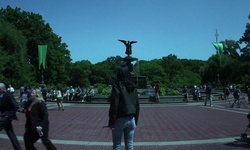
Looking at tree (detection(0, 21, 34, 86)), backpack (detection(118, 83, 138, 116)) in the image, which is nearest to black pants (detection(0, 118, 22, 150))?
backpack (detection(118, 83, 138, 116))

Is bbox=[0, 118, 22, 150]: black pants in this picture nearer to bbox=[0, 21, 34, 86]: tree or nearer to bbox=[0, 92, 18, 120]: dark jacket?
bbox=[0, 92, 18, 120]: dark jacket

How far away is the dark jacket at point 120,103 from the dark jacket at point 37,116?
78.6 inches

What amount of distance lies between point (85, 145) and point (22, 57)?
117 ft

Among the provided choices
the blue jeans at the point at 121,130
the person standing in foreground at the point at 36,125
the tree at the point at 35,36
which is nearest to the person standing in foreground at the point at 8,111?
the person standing in foreground at the point at 36,125

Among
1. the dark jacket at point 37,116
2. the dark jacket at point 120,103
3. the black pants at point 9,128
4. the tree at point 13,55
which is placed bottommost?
the black pants at point 9,128

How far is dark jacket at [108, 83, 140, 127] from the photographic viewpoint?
425 centimetres

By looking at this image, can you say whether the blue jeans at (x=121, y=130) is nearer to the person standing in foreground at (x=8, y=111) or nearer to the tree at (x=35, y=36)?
the person standing in foreground at (x=8, y=111)

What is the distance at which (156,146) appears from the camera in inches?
298

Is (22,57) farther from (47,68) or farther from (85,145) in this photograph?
(85,145)

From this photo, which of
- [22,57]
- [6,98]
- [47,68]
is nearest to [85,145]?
[6,98]

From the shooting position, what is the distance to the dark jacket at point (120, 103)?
13.9 feet

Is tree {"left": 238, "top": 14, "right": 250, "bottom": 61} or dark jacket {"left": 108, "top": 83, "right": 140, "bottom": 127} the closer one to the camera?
dark jacket {"left": 108, "top": 83, "right": 140, "bottom": 127}

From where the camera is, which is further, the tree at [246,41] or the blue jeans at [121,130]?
the tree at [246,41]

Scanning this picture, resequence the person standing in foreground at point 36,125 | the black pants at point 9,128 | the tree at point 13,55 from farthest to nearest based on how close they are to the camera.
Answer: the tree at point 13,55, the black pants at point 9,128, the person standing in foreground at point 36,125
